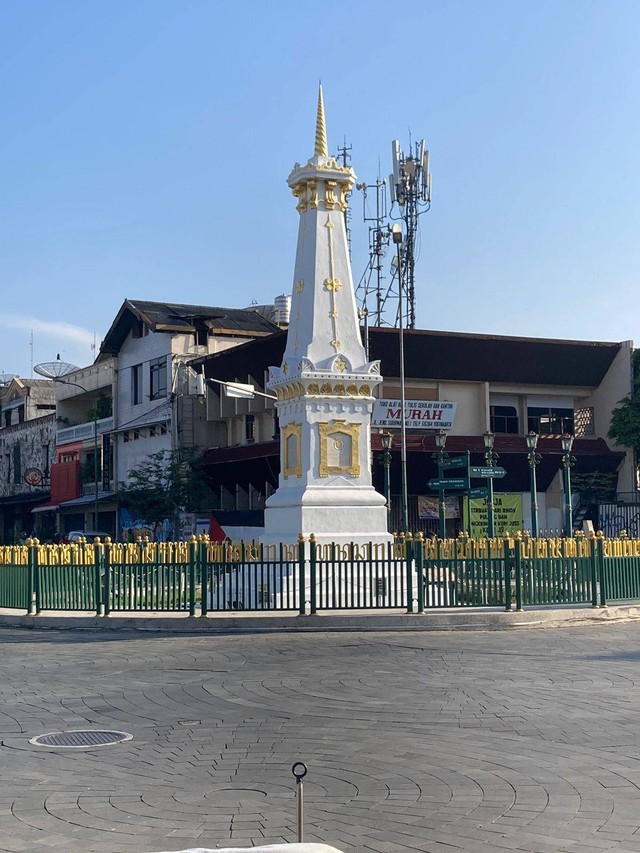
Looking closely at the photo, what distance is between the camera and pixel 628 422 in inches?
1900

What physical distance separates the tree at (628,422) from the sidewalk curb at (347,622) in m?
28.6

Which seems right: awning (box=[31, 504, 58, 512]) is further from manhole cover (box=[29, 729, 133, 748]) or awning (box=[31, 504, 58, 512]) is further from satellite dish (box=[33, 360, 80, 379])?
manhole cover (box=[29, 729, 133, 748])

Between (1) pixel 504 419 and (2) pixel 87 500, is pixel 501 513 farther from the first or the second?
(2) pixel 87 500

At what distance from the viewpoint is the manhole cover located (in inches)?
368

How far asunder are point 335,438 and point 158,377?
97.3ft

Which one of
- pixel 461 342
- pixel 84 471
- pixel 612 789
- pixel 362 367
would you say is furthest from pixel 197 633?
pixel 84 471

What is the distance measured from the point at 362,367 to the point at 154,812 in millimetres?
17832

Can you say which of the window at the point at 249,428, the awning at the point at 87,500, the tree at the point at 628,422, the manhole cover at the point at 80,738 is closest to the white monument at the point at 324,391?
the manhole cover at the point at 80,738

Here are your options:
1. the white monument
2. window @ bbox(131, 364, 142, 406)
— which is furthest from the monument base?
window @ bbox(131, 364, 142, 406)

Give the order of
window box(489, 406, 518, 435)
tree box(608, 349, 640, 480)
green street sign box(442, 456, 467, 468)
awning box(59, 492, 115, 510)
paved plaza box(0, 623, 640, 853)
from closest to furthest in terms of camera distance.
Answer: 1. paved plaza box(0, 623, 640, 853)
2. green street sign box(442, 456, 467, 468)
3. tree box(608, 349, 640, 480)
4. window box(489, 406, 518, 435)
5. awning box(59, 492, 115, 510)

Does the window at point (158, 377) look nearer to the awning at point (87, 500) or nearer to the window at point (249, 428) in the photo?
the window at point (249, 428)

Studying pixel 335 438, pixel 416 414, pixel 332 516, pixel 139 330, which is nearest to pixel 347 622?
pixel 332 516

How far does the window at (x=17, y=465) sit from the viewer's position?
71.0 metres

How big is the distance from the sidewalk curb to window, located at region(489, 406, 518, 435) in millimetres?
28629
